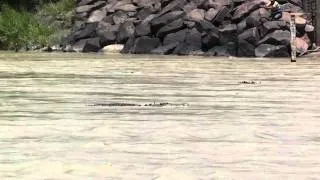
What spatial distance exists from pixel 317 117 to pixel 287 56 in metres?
22.0

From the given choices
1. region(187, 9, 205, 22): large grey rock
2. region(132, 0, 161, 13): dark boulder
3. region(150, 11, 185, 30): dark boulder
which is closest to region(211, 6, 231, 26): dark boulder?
region(187, 9, 205, 22): large grey rock

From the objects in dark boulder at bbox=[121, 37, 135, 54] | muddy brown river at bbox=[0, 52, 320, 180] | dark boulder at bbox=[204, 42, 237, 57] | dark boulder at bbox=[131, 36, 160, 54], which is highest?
muddy brown river at bbox=[0, 52, 320, 180]

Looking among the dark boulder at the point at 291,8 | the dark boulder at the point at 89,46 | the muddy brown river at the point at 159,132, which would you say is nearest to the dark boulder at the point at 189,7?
the dark boulder at the point at 291,8

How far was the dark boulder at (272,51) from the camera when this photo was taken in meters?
30.5

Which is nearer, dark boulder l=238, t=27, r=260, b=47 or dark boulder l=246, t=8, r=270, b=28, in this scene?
dark boulder l=238, t=27, r=260, b=47

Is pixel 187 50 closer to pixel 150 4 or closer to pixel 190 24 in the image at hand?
pixel 190 24

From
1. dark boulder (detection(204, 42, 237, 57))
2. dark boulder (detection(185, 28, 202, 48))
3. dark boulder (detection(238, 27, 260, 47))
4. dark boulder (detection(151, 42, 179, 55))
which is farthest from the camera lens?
dark boulder (detection(185, 28, 202, 48))

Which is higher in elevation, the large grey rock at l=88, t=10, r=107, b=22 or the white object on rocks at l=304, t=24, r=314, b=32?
the white object on rocks at l=304, t=24, r=314, b=32

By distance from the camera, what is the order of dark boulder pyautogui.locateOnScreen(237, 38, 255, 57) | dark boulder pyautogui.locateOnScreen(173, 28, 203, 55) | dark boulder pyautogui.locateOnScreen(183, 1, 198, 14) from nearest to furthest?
dark boulder pyautogui.locateOnScreen(237, 38, 255, 57), dark boulder pyautogui.locateOnScreen(173, 28, 203, 55), dark boulder pyautogui.locateOnScreen(183, 1, 198, 14)

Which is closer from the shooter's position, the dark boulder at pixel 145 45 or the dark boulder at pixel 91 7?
the dark boulder at pixel 145 45

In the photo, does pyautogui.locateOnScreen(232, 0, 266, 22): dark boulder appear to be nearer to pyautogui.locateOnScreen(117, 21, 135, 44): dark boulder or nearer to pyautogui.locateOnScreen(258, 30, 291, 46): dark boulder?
pyautogui.locateOnScreen(258, 30, 291, 46): dark boulder

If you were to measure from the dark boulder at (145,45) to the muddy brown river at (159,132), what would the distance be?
21.5 metres

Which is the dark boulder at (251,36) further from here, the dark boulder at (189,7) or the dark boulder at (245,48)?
the dark boulder at (189,7)

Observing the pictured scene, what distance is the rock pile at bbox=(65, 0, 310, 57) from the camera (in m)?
32.2
